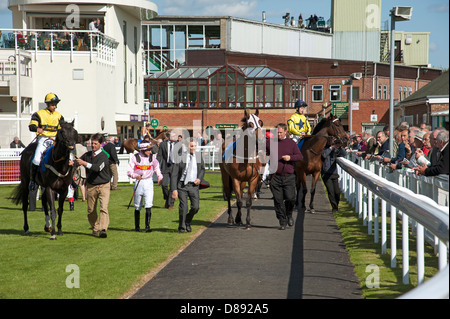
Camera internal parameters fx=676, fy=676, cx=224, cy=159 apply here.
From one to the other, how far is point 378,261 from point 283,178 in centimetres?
419

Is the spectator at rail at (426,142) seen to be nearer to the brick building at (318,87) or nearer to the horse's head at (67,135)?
the horse's head at (67,135)

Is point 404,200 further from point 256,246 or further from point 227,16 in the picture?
point 227,16

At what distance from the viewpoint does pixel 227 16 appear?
64250 millimetres

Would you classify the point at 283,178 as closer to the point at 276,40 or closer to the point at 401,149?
the point at 401,149

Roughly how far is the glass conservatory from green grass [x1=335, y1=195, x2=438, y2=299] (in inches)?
1786

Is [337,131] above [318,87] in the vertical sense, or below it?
below

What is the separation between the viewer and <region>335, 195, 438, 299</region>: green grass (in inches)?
287

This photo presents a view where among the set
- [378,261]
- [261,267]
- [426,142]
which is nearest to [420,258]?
[378,261]

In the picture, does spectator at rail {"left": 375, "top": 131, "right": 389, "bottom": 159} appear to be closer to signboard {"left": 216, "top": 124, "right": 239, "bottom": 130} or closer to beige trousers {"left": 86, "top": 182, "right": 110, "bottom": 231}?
beige trousers {"left": 86, "top": 182, "right": 110, "bottom": 231}

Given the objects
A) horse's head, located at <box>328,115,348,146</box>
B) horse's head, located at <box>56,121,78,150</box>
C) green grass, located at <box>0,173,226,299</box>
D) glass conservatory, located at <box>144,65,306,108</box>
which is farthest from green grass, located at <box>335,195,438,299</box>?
glass conservatory, located at <box>144,65,306,108</box>

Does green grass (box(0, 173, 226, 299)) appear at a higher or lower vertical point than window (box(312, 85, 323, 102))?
lower

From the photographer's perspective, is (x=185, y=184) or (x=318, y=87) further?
(x=318, y=87)

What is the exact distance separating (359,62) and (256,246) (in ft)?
192

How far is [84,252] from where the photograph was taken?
10578mm
